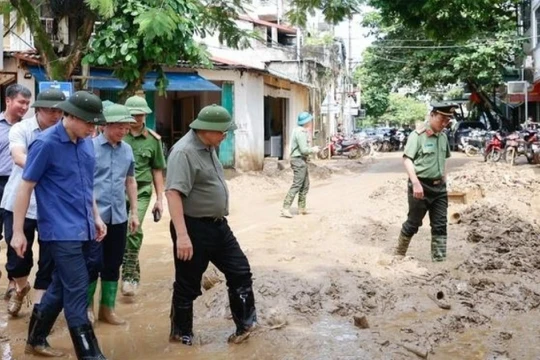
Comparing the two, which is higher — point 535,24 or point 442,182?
point 535,24

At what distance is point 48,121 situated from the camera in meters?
4.94

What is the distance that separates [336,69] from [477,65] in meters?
11.8

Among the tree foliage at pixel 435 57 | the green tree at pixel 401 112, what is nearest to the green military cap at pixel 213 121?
the tree foliage at pixel 435 57

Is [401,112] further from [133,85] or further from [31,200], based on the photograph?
[31,200]

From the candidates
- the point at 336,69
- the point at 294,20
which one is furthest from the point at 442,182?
the point at 336,69

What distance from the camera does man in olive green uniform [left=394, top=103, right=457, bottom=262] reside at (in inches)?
258

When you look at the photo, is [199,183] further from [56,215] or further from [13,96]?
[13,96]

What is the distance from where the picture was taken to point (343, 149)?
2750 centimetres

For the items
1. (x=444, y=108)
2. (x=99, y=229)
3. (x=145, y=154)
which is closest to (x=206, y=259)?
(x=99, y=229)

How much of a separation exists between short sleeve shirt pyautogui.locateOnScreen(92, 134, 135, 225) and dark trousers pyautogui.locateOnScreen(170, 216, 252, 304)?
2.21 ft

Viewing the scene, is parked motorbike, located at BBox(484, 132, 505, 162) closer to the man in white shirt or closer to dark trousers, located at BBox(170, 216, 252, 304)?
dark trousers, located at BBox(170, 216, 252, 304)

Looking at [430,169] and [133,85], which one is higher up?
[133,85]

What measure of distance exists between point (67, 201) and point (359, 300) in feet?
8.65

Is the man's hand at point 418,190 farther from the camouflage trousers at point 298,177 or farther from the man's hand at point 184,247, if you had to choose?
the camouflage trousers at point 298,177
